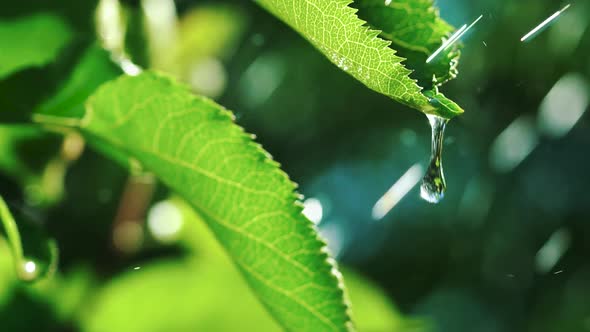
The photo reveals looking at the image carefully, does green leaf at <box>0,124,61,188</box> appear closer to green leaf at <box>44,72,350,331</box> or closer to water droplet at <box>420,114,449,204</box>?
green leaf at <box>44,72,350,331</box>

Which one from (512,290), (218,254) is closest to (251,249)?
(218,254)

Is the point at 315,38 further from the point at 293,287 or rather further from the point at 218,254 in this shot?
the point at 218,254

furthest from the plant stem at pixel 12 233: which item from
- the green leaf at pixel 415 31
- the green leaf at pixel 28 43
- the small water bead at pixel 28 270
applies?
the green leaf at pixel 415 31

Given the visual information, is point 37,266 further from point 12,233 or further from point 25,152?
point 25,152

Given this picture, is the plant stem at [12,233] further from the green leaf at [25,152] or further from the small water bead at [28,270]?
the green leaf at [25,152]

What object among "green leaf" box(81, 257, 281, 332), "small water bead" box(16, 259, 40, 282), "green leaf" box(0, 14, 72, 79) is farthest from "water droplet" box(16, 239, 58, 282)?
"green leaf" box(81, 257, 281, 332)
